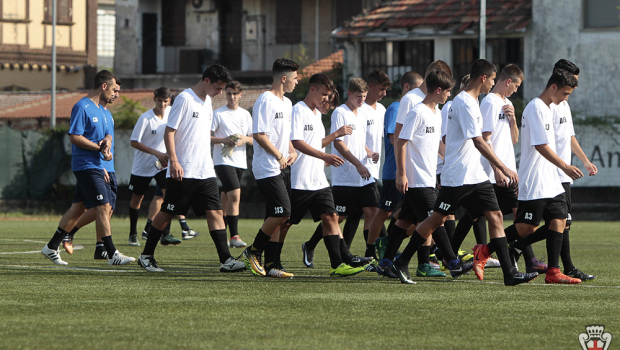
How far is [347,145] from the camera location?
12031mm

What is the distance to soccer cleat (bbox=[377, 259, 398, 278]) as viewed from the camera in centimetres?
1068

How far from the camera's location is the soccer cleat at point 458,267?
35.4 feet

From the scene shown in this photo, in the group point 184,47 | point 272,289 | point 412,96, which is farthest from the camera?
point 184,47

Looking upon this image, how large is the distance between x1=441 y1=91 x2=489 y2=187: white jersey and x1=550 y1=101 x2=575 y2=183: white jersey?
36.0 inches

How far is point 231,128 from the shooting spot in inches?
615

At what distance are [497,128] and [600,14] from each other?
21227mm

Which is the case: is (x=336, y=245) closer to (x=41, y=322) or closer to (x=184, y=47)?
(x=41, y=322)

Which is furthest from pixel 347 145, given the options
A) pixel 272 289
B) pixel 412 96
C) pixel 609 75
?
pixel 609 75

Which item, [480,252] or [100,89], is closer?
[480,252]

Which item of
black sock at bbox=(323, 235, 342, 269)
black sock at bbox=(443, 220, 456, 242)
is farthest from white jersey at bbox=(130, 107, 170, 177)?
black sock at bbox=(323, 235, 342, 269)

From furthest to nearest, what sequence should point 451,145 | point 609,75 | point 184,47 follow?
point 184,47 < point 609,75 < point 451,145

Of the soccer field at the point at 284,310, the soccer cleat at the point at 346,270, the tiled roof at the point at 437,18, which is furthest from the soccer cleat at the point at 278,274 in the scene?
the tiled roof at the point at 437,18

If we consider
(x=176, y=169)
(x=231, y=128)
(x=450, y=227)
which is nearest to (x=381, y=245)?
(x=450, y=227)

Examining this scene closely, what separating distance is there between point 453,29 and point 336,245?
23.1m
